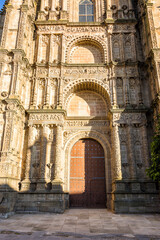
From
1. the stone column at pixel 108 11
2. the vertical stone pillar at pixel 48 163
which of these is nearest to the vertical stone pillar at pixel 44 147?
the vertical stone pillar at pixel 48 163

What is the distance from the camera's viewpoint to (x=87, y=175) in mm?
14414

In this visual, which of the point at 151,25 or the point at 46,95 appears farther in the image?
the point at 151,25

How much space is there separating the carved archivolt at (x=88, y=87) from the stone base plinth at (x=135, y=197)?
6279 millimetres

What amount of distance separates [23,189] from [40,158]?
221 centimetres

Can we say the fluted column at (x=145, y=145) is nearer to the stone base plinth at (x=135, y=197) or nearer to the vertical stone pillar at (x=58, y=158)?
A: the stone base plinth at (x=135, y=197)

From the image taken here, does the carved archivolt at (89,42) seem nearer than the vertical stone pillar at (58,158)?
No

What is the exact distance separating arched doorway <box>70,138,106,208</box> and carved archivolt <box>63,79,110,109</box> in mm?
3630

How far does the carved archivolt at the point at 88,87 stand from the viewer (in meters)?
15.4

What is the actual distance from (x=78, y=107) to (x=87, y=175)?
5.49m

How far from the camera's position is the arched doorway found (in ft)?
45.6

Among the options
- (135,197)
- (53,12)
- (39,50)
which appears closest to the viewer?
(135,197)

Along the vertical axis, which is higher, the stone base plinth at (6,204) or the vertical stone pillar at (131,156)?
the vertical stone pillar at (131,156)

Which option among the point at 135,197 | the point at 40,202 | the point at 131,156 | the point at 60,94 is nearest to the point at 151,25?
the point at 60,94

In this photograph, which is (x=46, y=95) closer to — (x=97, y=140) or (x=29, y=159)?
(x=29, y=159)
